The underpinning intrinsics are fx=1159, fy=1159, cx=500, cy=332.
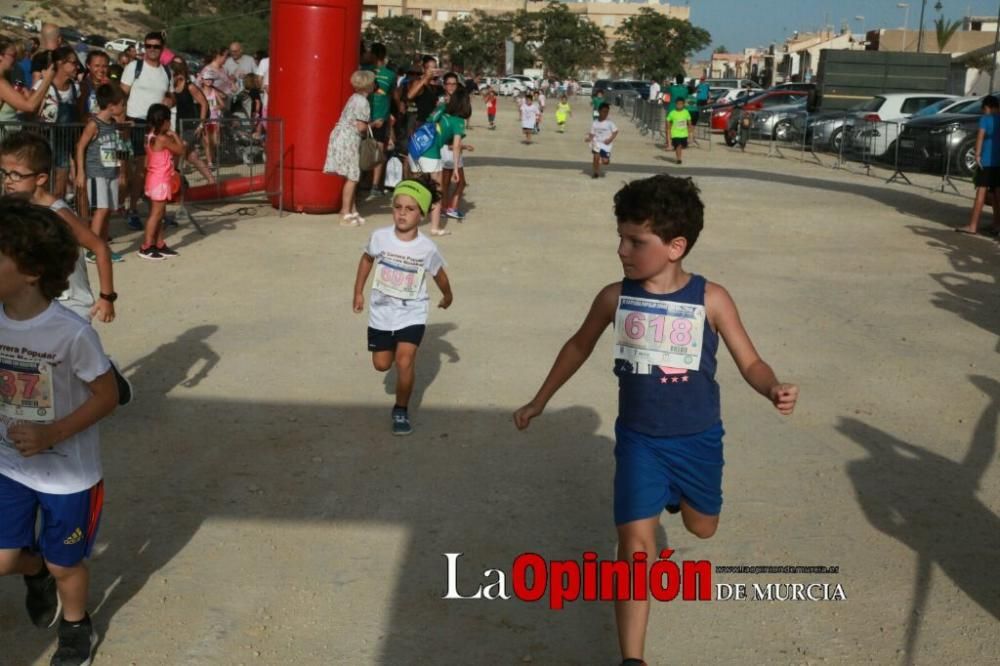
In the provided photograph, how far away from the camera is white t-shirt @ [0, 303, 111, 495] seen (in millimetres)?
3484

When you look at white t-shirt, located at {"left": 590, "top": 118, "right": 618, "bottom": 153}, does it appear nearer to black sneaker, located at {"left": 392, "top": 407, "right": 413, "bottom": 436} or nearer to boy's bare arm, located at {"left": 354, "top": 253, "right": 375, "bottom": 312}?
boy's bare arm, located at {"left": 354, "top": 253, "right": 375, "bottom": 312}

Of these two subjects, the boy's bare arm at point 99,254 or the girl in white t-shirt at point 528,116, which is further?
the girl in white t-shirt at point 528,116

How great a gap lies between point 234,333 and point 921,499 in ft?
15.6

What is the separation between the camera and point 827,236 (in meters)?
14.1

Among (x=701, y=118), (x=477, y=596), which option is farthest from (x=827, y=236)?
(x=701, y=118)

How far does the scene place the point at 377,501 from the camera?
5.28 meters

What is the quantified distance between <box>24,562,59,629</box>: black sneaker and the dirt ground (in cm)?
7

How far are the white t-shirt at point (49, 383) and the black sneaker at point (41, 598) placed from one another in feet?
1.60

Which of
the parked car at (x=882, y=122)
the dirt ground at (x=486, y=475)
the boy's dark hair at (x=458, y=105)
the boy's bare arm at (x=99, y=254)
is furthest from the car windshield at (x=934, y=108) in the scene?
the boy's bare arm at (x=99, y=254)

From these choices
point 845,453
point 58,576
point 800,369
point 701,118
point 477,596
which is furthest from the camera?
point 701,118

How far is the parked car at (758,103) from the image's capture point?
1305 inches

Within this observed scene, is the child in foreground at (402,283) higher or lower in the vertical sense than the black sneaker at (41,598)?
higher

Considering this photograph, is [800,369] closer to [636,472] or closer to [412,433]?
[412,433]

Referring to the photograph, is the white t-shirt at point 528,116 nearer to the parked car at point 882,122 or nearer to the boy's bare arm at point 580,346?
the parked car at point 882,122
